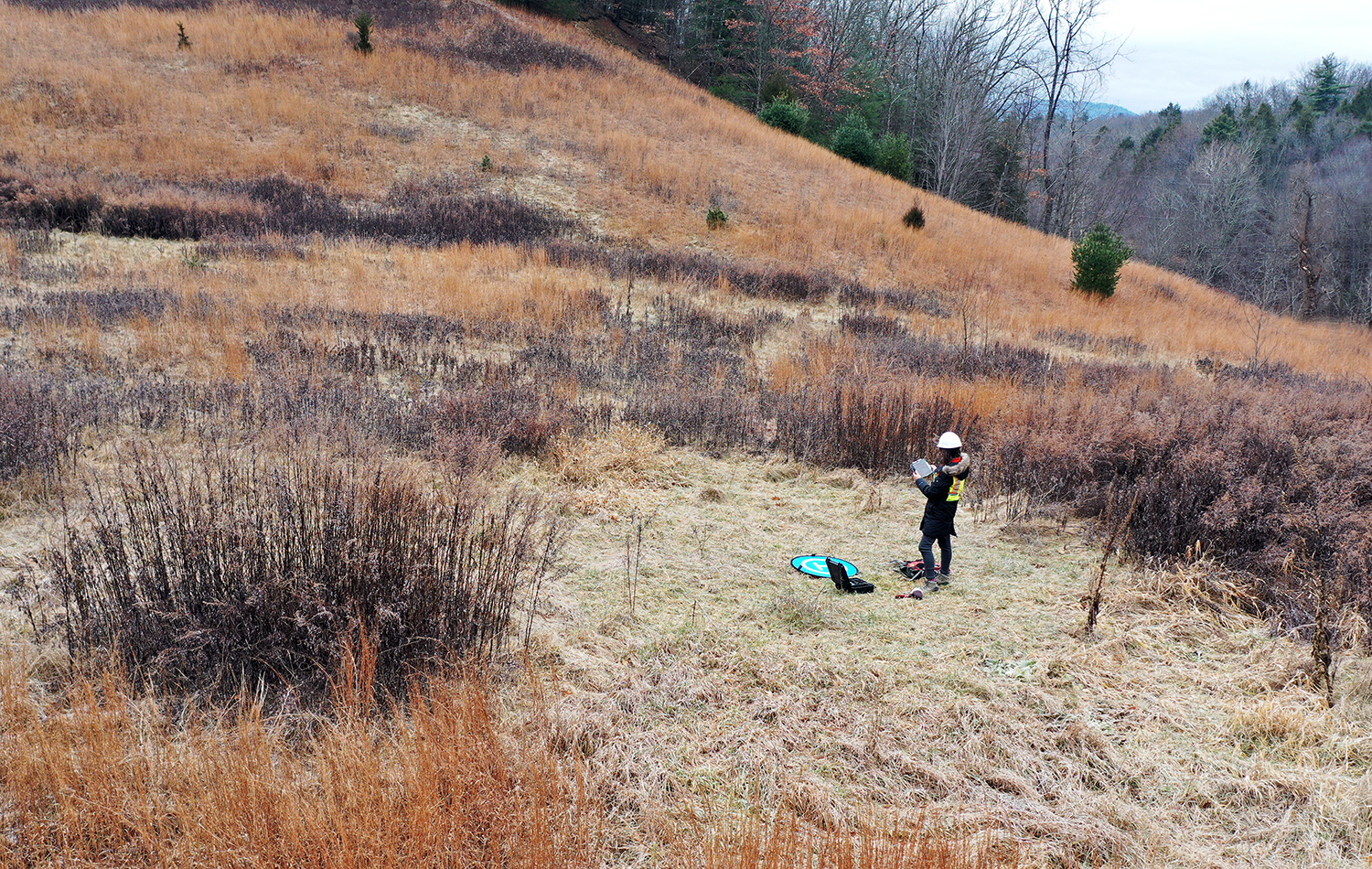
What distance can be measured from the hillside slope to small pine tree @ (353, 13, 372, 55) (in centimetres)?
387

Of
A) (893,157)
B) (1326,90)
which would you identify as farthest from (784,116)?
(1326,90)

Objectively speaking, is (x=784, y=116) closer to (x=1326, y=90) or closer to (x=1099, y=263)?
(x=1099, y=263)

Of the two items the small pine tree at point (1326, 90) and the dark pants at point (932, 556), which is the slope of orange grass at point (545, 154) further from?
the small pine tree at point (1326, 90)

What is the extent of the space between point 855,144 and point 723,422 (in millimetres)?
24631

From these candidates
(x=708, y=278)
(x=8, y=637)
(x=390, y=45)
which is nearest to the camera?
(x=8, y=637)

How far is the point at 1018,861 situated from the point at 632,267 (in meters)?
13.9

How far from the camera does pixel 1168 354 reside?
1512cm

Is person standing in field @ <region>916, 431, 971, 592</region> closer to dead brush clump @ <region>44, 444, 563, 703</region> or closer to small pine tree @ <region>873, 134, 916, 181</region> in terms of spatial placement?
dead brush clump @ <region>44, 444, 563, 703</region>

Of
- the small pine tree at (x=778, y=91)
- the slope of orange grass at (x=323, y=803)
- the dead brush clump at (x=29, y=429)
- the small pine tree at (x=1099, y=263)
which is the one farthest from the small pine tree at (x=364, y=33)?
the slope of orange grass at (x=323, y=803)

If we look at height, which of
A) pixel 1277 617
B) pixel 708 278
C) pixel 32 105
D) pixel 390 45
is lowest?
pixel 1277 617

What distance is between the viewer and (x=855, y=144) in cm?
2798

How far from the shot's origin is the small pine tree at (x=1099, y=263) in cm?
1828

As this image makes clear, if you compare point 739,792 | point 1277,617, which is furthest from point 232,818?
point 1277,617

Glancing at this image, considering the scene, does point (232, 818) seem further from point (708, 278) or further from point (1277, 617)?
point (708, 278)
